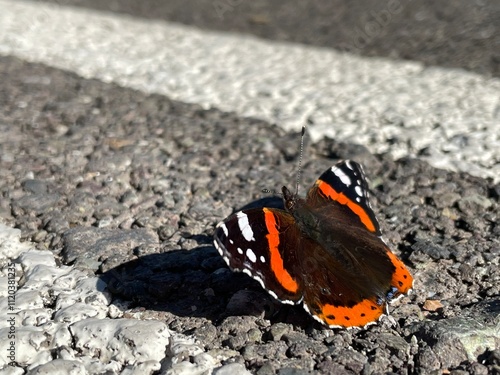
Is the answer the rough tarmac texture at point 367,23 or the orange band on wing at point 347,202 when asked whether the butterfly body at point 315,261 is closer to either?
the orange band on wing at point 347,202

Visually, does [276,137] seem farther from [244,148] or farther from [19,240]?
[19,240]

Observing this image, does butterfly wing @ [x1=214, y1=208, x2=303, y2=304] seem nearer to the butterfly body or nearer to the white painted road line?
the butterfly body

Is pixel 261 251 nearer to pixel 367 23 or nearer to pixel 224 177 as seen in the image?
pixel 224 177

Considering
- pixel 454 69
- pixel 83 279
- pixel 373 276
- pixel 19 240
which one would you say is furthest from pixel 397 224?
pixel 454 69

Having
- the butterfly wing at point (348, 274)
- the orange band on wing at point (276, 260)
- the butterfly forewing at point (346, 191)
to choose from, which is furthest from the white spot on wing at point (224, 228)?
the butterfly forewing at point (346, 191)

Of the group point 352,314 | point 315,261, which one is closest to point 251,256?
point 315,261

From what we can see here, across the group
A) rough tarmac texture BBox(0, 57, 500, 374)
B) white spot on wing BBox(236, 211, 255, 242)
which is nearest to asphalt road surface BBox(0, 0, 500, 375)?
rough tarmac texture BBox(0, 57, 500, 374)

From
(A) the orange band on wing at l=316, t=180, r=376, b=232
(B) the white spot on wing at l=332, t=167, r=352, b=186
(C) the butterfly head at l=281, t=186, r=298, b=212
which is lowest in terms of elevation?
(C) the butterfly head at l=281, t=186, r=298, b=212
